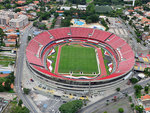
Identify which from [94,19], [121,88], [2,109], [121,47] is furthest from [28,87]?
[94,19]

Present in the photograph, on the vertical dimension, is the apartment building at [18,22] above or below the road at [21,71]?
above

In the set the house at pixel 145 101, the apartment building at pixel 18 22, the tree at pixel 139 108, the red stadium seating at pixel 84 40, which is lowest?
the house at pixel 145 101

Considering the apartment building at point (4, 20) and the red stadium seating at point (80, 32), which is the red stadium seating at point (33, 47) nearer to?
the red stadium seating at point (80, 32)

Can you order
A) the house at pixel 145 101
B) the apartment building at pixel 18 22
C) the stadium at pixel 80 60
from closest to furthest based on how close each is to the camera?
1. the house at pixel 145 101
2. the stadium at pixel 80 60
3. the apartment building at pixel 18 22

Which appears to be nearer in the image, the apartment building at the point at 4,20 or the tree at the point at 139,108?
the tree at the point at 139,108

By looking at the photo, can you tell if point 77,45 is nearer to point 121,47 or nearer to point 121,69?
point 121,47

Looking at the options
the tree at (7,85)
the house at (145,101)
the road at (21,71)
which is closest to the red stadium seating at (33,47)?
the road at (21,71)
